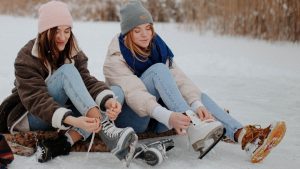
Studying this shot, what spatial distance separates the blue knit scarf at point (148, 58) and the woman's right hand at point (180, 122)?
1.71 ft

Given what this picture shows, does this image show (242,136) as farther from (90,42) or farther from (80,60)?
(90,42)

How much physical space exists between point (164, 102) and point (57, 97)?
0.56 m

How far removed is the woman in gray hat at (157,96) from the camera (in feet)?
8.88

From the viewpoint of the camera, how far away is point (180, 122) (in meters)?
2.64

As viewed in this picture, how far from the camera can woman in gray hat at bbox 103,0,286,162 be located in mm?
2707

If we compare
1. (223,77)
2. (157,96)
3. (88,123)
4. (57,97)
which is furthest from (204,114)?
(223,77)

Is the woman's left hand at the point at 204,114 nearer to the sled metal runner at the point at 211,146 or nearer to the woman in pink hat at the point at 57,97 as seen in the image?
the sled metal runner at the point at 211,146

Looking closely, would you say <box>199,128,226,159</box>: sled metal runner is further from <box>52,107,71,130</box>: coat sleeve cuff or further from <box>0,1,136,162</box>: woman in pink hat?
<box>52,107,71,130</box>: coat sleeve cuff

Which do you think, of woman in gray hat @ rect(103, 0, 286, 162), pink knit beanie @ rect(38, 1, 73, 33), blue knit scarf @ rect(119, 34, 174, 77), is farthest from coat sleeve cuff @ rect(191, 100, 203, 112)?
pink knit beanie @ rect(38, 1, 73, 33)

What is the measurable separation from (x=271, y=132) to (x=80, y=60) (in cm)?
111

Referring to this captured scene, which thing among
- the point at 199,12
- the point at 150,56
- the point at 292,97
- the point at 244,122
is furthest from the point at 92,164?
the point at 199,12

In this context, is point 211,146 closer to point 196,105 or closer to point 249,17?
point 196,105

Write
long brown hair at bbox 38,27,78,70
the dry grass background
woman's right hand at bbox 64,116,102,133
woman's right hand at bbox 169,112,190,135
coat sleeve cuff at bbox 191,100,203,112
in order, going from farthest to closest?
the dry grass background
coat sleeve cuff at bbox 191,100,203,112
long brown hair at bbox 38,27,78,70
woman's right hand at bbox 169,112,190,135
woman's right hand at bbox 64,116,102,133

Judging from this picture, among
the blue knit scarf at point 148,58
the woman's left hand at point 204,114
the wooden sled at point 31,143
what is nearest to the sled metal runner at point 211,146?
the woman's left hand at point 204,114
